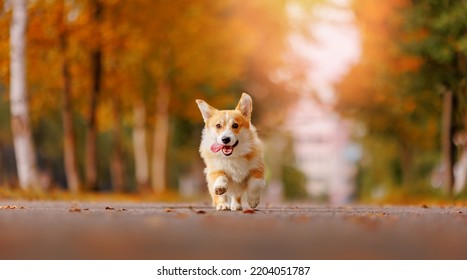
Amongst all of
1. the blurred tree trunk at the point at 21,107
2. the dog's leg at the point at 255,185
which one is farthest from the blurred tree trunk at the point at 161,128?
the dog's leg at the point at 255,185

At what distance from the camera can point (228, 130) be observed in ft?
36.7

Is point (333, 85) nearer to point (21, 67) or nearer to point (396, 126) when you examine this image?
point (396, 126)

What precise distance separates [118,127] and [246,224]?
23.2 m

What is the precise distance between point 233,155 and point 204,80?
23.4 m

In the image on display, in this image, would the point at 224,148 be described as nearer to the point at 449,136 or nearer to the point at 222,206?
the point at 222,206

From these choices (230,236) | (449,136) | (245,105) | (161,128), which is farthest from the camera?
(161,128)

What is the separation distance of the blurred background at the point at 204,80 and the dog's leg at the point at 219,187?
778 centimetres

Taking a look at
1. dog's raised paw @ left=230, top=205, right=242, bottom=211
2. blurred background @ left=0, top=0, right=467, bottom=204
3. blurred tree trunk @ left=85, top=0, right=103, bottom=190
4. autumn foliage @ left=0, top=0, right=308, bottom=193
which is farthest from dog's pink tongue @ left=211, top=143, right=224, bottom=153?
blurred tree trunk @ left=85, top=0, right=103, bottom=190

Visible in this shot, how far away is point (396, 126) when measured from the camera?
135ft

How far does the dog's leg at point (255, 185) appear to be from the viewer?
11.3m

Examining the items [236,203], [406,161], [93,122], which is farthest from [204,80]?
[236,203]

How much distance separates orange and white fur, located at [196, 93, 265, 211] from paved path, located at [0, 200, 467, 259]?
21.5 inches

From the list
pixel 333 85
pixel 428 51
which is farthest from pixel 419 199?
pixel 333 85

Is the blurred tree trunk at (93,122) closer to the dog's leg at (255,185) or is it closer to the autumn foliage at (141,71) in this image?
the autumn foliage at (141,71)
